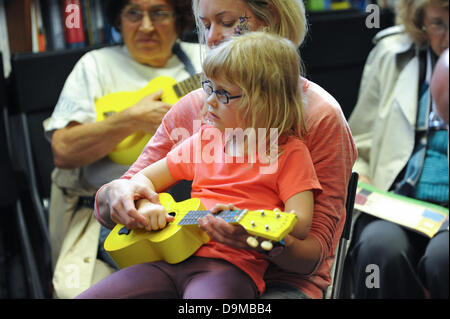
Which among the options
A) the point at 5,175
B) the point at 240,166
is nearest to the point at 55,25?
the point at 5,175

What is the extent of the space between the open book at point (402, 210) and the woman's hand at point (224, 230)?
327mm

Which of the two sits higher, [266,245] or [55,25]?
[55,25]

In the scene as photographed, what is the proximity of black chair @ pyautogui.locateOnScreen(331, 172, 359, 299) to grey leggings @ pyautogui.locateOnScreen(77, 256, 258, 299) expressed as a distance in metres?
0.17

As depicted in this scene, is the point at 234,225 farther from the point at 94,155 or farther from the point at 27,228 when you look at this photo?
A: the point at 27,228

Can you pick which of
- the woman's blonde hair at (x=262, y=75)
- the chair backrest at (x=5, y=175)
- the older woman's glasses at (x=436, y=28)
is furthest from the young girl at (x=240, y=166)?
the chair backrest at (x=5, y=175)

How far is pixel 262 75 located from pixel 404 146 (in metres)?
0.50

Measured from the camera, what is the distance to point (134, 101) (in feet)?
3.99

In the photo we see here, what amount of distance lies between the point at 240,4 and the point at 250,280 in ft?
1.30

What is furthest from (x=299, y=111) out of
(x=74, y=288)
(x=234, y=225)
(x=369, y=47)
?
(x=74, y=288)

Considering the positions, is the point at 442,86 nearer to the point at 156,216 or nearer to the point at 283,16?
the point at 283,16

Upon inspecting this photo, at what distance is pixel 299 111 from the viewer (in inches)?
31.8

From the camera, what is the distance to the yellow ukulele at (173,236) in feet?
2.48

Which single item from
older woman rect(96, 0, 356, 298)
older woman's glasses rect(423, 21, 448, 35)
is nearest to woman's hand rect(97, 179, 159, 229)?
older woman rect(96, 0, 356, 298)

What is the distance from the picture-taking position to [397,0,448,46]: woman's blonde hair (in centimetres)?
Answer: 108
